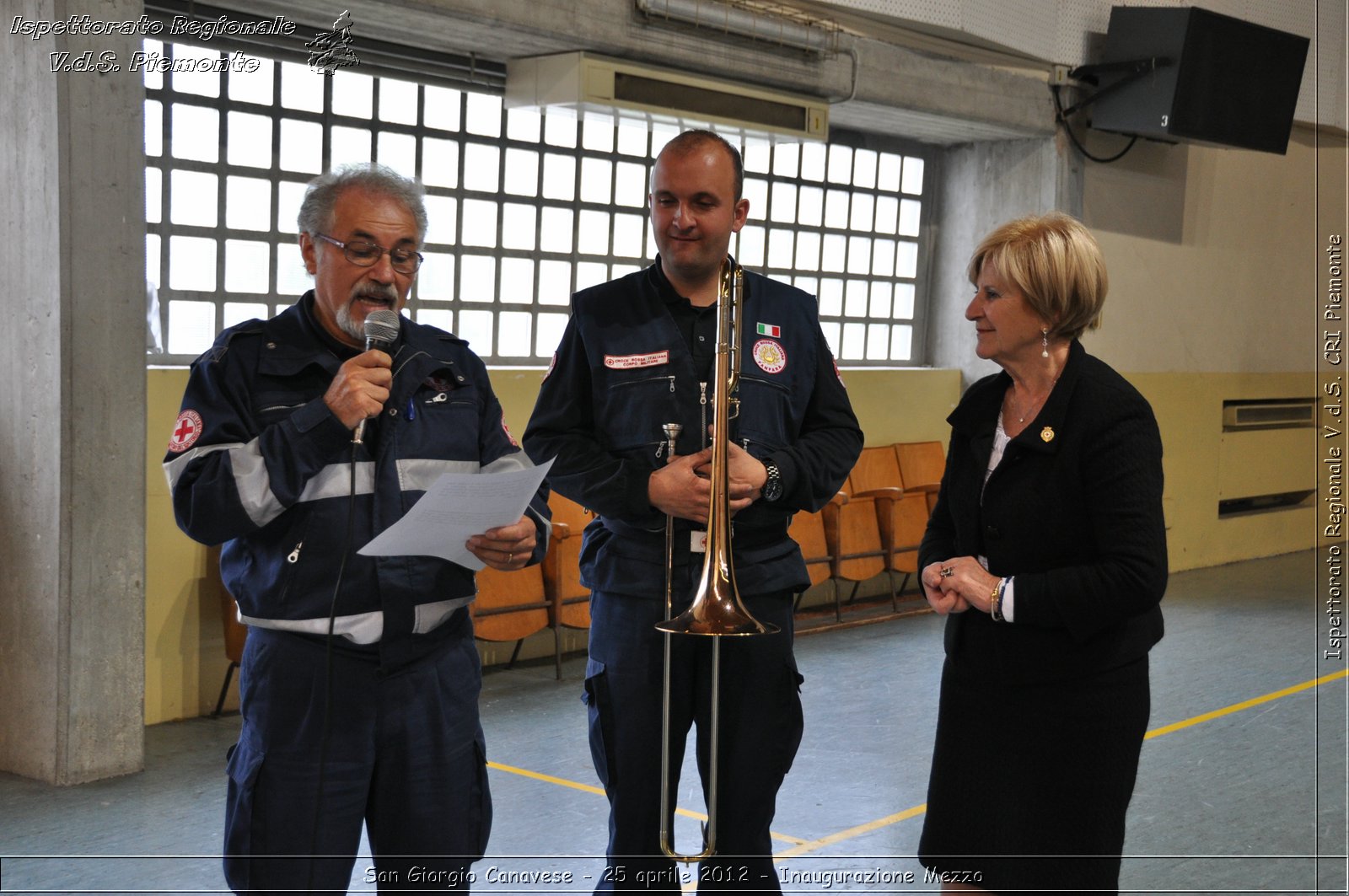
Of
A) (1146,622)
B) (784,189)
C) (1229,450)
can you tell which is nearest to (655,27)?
(784,189)

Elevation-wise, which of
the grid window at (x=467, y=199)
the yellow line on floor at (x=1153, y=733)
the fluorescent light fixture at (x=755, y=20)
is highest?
the fluorescent light fixture at (x=755, y=20)

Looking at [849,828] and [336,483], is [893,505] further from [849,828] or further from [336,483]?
[336,483]

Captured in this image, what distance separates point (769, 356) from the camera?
9.01ft

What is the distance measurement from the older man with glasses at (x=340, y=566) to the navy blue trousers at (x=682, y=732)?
1.32ft

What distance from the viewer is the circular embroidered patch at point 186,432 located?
2.07 m

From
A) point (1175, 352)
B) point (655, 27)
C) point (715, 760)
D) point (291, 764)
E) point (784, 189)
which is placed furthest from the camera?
point (1175, 352)

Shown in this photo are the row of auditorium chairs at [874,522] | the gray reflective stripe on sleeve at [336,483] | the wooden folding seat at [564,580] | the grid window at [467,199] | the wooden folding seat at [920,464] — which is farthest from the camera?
the wooden folding seat at [920,464]

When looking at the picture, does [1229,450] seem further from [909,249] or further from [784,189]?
[784,189]

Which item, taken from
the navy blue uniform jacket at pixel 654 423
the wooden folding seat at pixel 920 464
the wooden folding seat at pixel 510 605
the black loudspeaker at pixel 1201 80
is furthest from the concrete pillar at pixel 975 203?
the navy blue uniform jacket at pixel 654 423

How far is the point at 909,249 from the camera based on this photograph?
920 centimetres

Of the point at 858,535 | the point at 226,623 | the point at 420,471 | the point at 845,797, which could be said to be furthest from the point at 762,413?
the point at 858,535

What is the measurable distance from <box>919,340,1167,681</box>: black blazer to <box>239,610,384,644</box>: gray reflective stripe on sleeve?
1108mm

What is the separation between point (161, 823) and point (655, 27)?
413 cm

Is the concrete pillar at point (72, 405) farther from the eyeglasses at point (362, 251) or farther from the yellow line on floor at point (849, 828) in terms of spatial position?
the eyeglasses at point (362, 251)
